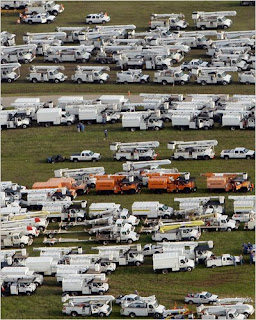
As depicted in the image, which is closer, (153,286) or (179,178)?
(153,286)

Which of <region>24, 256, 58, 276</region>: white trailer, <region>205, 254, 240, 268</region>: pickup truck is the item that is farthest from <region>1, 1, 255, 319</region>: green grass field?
<region>24, 256, 58, 276</region>: white trailer

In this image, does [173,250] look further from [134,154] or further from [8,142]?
[8,142]

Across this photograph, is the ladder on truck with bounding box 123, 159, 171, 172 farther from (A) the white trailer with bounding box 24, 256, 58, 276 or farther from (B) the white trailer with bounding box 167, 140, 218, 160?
(A) the white trailer with bounding box 24, 256, 58, 276

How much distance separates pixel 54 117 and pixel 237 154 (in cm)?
2503

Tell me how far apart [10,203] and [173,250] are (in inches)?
860

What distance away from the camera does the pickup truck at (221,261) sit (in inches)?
5753

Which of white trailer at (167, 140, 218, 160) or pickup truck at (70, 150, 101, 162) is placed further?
pickup truck at (70, 150, 101, 162)

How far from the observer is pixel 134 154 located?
173 meters

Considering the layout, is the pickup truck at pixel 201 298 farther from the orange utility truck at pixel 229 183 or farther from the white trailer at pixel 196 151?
the white trailer at pixel 196 151

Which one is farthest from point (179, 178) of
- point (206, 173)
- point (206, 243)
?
point (206, 243)

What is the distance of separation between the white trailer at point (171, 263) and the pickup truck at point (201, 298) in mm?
7159

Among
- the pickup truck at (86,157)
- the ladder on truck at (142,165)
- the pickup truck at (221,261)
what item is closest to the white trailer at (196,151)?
the ladder on truck at (142,165)

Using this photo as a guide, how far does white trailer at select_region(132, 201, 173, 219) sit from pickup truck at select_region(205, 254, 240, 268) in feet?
38.2

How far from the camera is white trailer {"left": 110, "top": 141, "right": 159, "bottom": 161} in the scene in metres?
173
